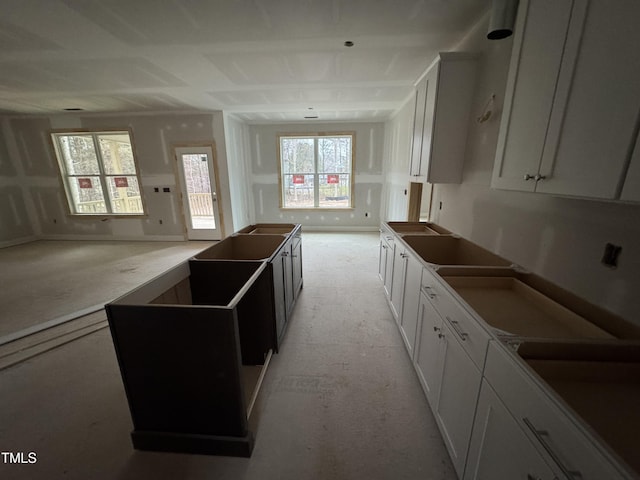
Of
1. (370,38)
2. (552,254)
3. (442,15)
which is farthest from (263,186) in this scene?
(552,254)

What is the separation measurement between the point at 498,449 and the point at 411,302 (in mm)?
1150

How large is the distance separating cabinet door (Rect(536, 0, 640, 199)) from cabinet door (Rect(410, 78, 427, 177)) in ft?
5.42

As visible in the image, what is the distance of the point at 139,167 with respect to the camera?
544cm

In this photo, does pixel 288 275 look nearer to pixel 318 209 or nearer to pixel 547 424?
pixel 547 424

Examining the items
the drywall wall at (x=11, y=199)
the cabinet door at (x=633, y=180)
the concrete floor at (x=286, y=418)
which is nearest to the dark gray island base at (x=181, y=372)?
the concrete floor at (x=286, y=418)

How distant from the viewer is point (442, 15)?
199 cm

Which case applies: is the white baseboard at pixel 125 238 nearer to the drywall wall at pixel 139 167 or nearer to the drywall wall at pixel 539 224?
the drywall wall at pixel 139 167

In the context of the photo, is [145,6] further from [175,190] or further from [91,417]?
[175,190]

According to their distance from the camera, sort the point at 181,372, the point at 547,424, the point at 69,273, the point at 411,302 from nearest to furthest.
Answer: the point at 547,424
the point at 181,372
the point at 411,302
the point at 69,273

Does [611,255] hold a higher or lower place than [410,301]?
higher

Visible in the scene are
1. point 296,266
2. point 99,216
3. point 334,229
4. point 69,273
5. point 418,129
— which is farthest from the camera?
point 334,229

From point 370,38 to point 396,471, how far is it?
10.9ft

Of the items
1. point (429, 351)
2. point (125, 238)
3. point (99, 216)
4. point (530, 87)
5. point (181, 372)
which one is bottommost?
point (125, 238)

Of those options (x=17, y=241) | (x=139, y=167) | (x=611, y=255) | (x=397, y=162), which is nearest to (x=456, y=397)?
(x=611, y=255)
